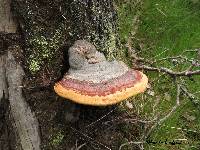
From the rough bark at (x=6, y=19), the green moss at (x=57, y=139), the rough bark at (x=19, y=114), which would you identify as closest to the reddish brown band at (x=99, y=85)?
the rough bark at (x=19, y=114)

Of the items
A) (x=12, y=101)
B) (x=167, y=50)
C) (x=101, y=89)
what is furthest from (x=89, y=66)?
(x=167, y=50)

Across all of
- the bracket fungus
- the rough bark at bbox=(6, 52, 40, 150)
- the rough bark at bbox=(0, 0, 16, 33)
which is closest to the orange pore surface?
the bracket fungus

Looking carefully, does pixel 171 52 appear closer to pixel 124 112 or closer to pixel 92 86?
pixel 124 112

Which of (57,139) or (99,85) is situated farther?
(57,139)

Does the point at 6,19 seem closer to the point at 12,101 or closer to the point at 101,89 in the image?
the point at 12,101

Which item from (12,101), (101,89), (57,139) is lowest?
(57,139)

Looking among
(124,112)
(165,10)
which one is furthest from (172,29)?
(124,112)

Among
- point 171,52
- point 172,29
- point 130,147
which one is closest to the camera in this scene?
point 130,147

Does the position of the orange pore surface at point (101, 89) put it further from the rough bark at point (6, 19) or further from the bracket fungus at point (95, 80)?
the rough bark at point (6, 19)
